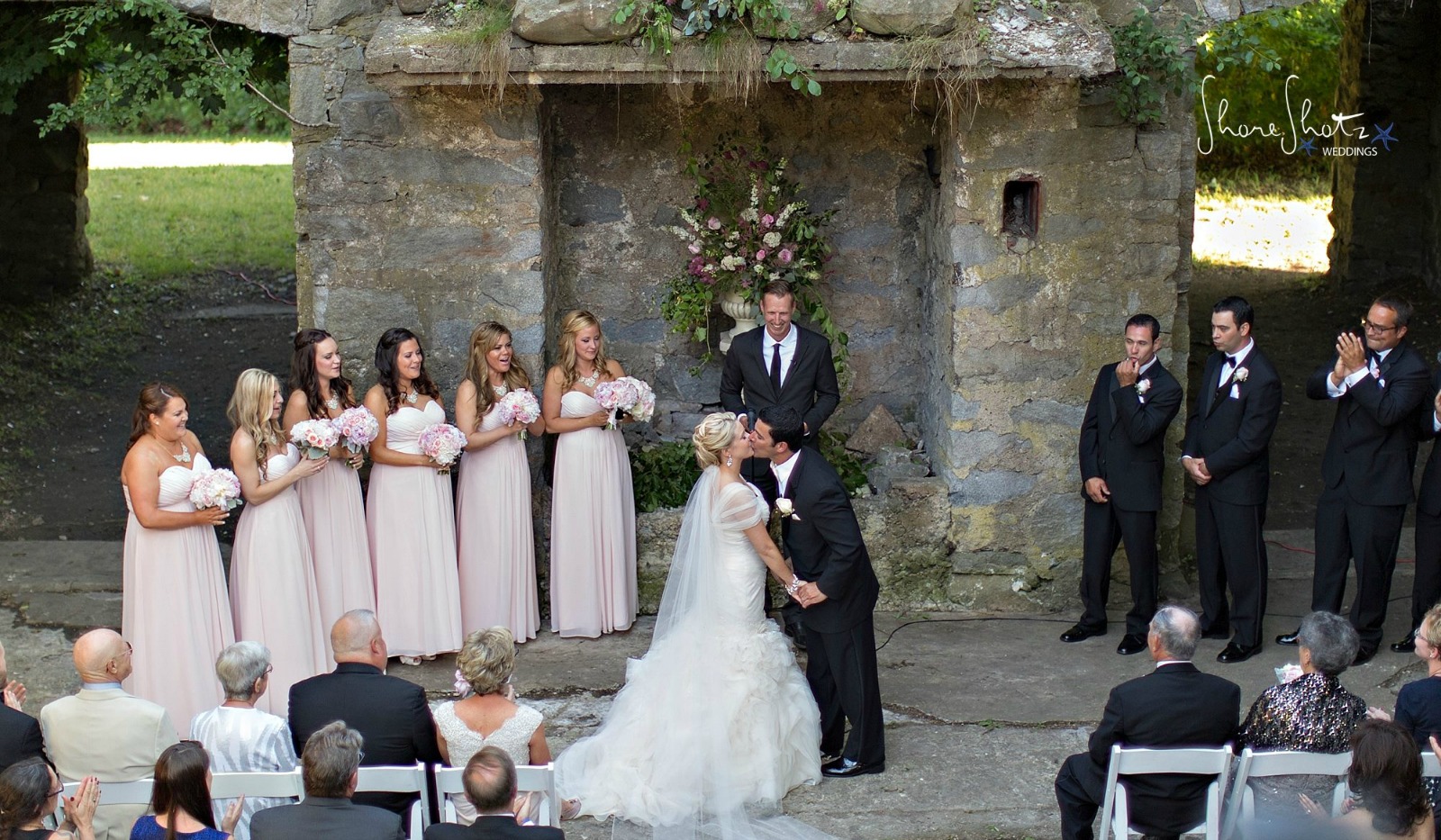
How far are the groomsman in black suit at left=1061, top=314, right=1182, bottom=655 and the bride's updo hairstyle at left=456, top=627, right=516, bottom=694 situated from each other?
147 inches

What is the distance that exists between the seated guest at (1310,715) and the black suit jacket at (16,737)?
3971mm

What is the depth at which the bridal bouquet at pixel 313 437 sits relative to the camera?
6.82m

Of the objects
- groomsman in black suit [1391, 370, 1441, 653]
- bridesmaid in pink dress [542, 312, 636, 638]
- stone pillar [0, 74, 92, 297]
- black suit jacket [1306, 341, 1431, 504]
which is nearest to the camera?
black suit jacket [1306, 341, 1431, 504]

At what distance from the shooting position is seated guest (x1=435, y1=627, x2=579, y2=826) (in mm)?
Answer: 4992

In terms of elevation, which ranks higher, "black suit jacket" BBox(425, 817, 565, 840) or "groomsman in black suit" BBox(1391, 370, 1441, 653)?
"groomsman in black suit" BBox(1391, 370, 1441, 653)

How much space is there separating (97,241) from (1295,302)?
12.7 m

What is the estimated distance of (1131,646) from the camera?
765 cm

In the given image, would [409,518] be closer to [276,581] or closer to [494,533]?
[494,533]

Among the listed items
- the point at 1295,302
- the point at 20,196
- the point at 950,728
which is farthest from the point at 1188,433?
the point at 20,196

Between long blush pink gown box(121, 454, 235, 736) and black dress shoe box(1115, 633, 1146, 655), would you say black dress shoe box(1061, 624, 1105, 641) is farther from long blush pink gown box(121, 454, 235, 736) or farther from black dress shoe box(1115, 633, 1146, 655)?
long blush pink gown box(121, 454, 235, 736)

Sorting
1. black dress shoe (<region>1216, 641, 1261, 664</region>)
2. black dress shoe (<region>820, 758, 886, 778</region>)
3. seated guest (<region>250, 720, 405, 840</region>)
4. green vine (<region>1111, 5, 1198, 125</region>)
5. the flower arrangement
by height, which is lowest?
black dress shoe (<region>820, 758, 886, 778</region>)

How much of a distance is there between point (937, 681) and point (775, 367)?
5.93 ft

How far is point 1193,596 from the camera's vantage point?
838 centimetres

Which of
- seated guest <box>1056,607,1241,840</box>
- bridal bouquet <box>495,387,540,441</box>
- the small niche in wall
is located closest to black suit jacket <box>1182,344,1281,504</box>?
the small niche in wall
